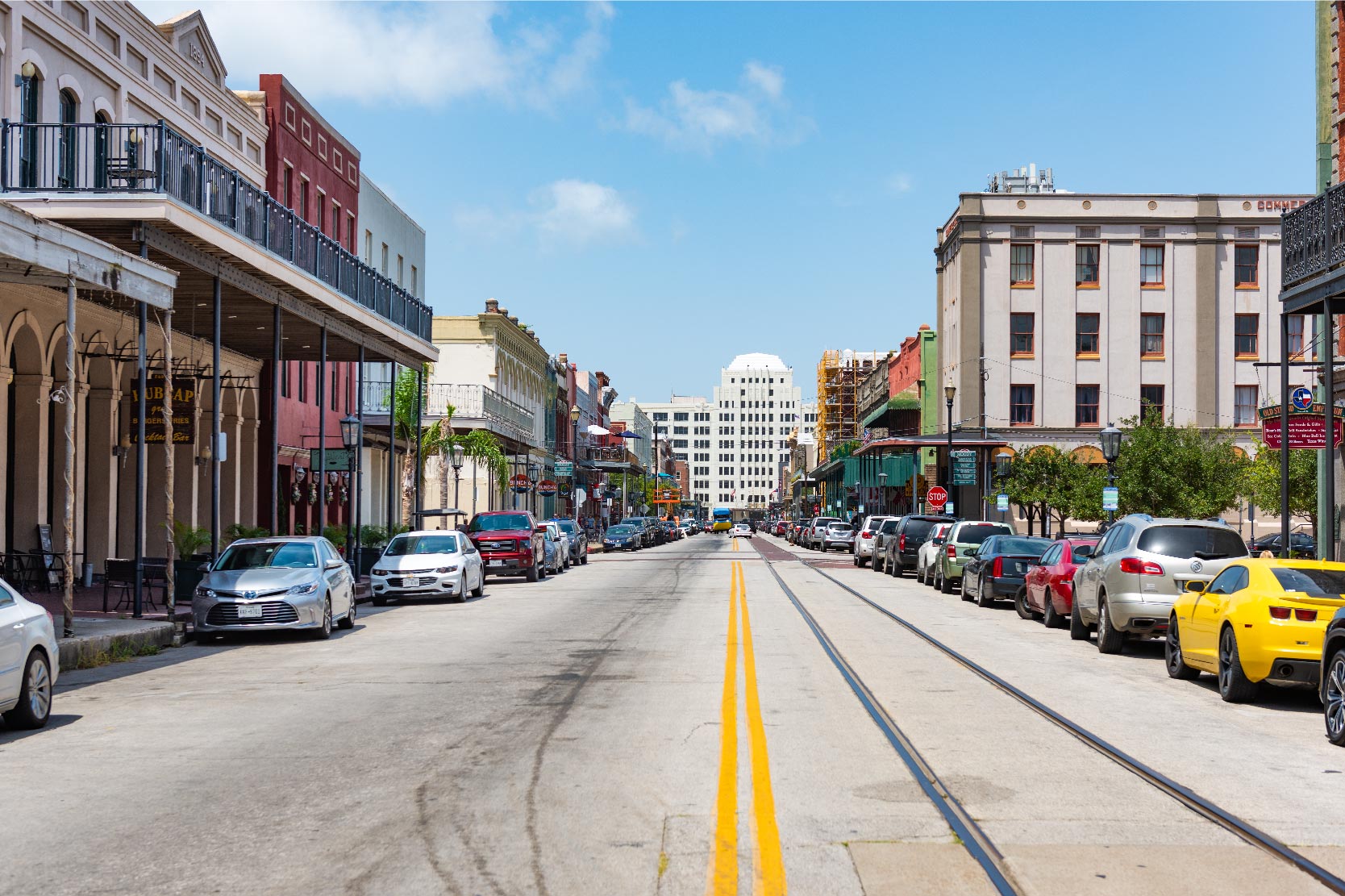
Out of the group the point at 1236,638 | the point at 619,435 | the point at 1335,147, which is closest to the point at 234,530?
the point at 1236,638

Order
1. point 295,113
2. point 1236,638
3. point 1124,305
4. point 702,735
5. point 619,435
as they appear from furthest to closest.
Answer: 1. point 619,435
2. point 1124,305
3. point 295,113
4. point 1236,638
5. point 702,735

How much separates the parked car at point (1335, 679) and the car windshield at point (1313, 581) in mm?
1515

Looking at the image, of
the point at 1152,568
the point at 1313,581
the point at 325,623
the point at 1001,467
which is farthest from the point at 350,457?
the point at 1001,467

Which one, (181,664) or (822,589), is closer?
(181,664)

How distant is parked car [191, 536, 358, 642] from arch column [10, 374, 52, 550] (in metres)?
7.51

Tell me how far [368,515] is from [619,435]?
72157mm

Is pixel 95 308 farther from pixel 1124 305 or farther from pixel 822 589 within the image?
pixel 1124 305

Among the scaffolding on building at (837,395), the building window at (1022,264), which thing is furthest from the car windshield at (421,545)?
the scaffolding on building at (837,395)

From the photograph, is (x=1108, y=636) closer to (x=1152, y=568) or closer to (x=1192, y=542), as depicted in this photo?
(x=1152, y=568)

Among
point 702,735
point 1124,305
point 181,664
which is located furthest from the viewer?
point 1124,305

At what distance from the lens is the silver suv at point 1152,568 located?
57.2 feet

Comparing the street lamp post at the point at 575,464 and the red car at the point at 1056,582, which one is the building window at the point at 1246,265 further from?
the red car at the point at 1056,582

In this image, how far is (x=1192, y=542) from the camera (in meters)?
17.8

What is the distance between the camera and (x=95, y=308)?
2728 centimetres
